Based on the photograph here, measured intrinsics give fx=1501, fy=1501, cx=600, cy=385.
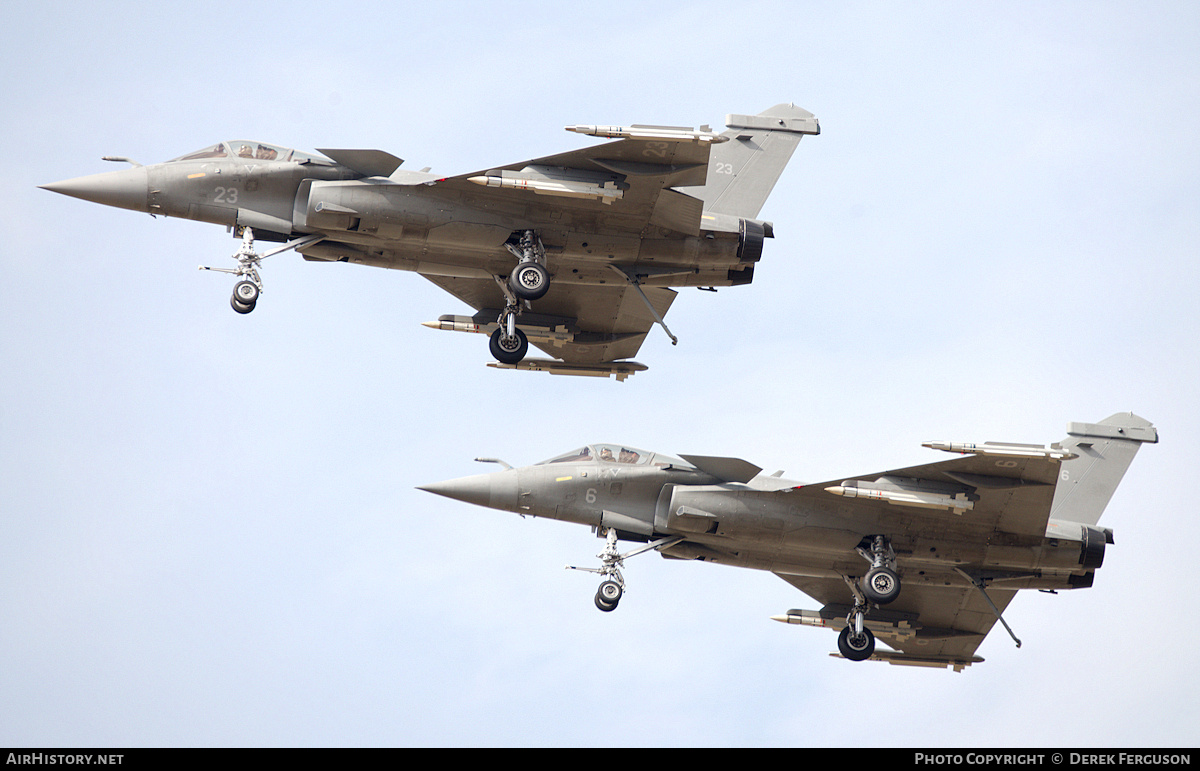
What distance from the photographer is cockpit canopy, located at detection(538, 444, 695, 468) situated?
29656 mm

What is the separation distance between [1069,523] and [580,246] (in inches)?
455

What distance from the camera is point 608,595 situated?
28453 mm

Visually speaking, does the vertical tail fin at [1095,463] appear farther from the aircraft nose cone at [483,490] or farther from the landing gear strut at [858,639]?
the aircraft nose cone at [483,490]

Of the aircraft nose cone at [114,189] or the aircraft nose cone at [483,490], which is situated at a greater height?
the aircraft nose cone at [114,189]

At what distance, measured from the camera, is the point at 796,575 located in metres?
33.2

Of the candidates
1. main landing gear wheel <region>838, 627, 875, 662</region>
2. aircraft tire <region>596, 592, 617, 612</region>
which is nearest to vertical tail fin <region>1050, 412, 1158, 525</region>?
main landing gear wheel <region>838, 627, 875, 662</region>

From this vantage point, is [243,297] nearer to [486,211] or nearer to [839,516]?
[486,211]

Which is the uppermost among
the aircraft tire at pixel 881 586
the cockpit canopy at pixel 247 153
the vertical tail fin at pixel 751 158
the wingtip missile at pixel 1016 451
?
the vertical tail fin at pixel 751 158

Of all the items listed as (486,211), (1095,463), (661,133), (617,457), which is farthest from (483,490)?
(1095,463)

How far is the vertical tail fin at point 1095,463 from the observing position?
3231cm

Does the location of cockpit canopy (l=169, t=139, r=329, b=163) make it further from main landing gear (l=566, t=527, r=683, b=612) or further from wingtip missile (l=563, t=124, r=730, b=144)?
main landing gear (l=566, t=527, r=683, b=612)

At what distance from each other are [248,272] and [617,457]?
8005mm

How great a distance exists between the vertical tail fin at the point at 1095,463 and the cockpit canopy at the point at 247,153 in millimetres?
17105

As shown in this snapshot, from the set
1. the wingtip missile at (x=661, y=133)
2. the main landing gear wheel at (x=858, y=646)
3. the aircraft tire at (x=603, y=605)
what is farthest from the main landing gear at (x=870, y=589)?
the wingtip missile at (x=661, y=133)
